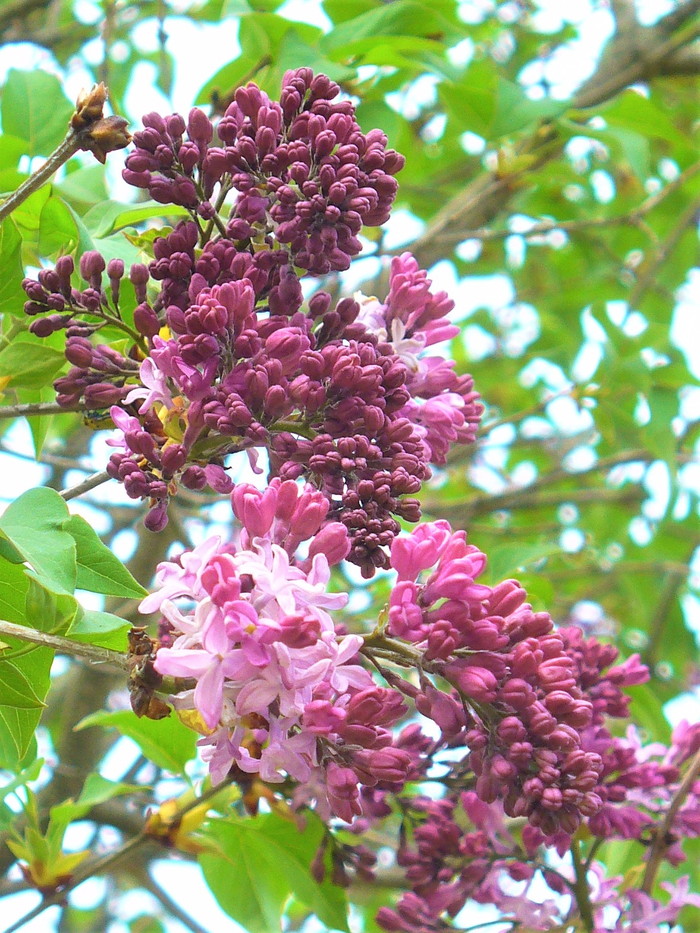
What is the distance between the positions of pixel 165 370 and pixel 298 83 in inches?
15.8

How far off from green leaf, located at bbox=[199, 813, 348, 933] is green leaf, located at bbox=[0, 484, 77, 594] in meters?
0.75

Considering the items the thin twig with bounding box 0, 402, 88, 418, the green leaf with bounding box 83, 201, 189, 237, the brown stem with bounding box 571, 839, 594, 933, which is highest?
the green leaf with bounding box 83, 201, 189, 237

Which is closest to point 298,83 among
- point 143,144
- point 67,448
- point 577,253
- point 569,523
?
point 143,144

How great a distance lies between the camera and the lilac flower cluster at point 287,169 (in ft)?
3.83

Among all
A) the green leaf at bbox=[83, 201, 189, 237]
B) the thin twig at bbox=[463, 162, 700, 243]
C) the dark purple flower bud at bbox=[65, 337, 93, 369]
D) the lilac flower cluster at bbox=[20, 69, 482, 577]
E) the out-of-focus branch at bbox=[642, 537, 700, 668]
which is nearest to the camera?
the lilac flower cluster at bbox=[20, 69, 482, 577]

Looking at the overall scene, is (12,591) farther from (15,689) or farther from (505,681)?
(505,681)

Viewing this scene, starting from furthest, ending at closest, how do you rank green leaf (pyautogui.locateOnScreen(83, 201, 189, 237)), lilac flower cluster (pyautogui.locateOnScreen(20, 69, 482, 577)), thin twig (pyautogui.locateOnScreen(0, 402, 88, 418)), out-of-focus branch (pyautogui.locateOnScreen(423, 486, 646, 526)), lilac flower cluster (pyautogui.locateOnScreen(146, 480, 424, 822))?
out-of-focus branch (pyautogui.locateOnScreen(423, 486, 646, 526)), green leaf (pyautogui.locateOnScreen(83, 201, 189, 237)), thin twig (pyautogui.locateOnScreen(0, 402, 88, 418)), lilac flower cluster (pyautogui.locateOnScreen(20, 69, 482, 577)), lilac flower cluster (pyautogui.locateOnScreen(146, 480, 424, 822))

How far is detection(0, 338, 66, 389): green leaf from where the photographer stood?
4.28 ft

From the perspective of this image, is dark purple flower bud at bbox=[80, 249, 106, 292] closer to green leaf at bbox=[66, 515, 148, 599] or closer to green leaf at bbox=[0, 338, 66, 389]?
green leaf at bbox=[0, 338, 66, 389]

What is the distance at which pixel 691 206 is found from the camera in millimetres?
3268

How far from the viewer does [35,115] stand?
174 cm

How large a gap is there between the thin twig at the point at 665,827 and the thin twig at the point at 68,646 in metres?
0.88

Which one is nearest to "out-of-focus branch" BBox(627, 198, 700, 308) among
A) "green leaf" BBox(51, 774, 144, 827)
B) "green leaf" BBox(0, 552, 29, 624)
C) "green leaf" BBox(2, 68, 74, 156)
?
"green leaf" BBox(2, 68, 74, 156)

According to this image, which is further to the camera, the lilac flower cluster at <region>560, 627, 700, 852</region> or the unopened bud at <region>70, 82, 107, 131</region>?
the lilac flower cluster at <region>560, 627, 700, 852</region>
